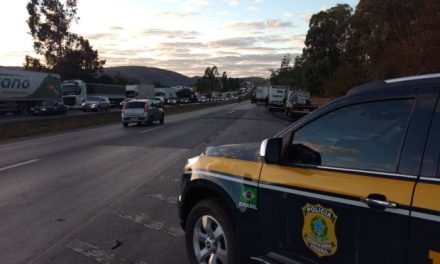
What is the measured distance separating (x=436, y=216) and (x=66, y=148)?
635 inches

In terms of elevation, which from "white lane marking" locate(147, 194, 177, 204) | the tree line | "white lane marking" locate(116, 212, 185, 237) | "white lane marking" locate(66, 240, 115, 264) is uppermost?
the tree line

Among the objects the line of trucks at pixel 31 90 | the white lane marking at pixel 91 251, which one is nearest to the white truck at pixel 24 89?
the line of trucks at pixel 31 90

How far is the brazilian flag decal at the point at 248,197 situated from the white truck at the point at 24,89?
4406 cm

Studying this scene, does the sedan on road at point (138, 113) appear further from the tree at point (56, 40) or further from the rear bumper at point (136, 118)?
the tree at point (56, 40)

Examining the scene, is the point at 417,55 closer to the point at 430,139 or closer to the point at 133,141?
the point at 133,141

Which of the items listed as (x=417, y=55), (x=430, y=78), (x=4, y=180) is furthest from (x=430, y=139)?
(x=417, y=55)

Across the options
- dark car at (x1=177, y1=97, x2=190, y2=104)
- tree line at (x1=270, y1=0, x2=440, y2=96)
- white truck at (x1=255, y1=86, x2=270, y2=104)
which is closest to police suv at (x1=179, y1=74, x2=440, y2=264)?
tree line at (x1=270, y1=0, x2=440, y2=96)

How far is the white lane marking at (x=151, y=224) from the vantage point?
687 centimetres

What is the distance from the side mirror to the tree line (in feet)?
67.0

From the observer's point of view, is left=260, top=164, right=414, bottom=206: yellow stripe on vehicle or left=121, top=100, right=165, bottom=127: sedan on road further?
left=121, top=100, right=165, bottom=127: sedan on road

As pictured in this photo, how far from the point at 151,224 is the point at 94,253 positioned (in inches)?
55.2

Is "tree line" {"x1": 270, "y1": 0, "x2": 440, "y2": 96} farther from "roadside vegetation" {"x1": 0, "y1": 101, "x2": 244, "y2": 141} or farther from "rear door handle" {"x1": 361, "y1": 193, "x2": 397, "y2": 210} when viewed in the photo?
"rear door handle" {"x1": 361, "y1": 193, "x2": 397, "y2": 210}

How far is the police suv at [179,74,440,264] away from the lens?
304 centimetres

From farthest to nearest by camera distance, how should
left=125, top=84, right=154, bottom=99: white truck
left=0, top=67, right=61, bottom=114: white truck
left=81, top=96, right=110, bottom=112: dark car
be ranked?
left=125, top=84, right=154, bottom=99: white truck < left=81, top=96, right=110, bottom=112: dark car < left=0, top=67, right=61, bottom=114: white truck
